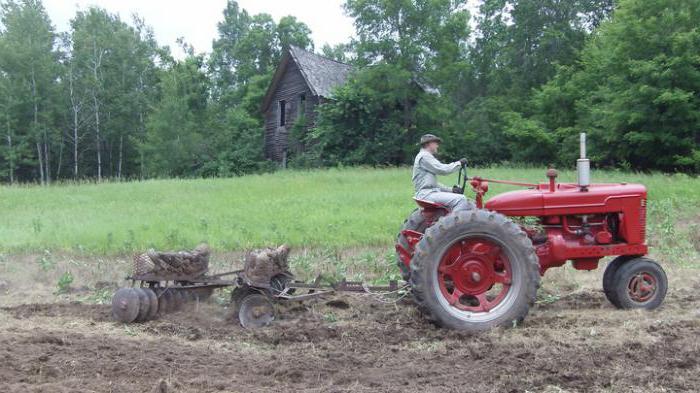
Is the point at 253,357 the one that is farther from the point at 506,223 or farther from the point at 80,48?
the point at 80,48

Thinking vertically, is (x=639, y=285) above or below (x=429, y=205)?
below

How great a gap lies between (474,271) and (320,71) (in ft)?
84.4

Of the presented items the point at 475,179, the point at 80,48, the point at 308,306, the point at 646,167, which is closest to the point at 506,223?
the point at 475,179

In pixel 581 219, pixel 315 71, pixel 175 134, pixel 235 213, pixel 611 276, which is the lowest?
pixel 611 276

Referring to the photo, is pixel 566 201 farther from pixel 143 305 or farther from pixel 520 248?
pixel 143 305

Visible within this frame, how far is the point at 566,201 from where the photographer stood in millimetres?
5703

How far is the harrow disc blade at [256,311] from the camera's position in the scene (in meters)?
5.66

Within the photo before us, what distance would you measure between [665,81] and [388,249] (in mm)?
15077

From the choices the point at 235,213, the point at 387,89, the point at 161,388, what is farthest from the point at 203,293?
the point at 387,89

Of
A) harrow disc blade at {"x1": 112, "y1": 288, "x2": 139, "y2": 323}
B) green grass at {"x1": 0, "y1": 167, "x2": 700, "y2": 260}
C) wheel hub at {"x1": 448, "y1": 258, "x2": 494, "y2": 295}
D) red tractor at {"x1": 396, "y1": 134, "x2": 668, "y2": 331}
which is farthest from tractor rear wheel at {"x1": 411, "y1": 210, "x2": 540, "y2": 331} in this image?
green grass at {"x1": 0, "y1": 167, "x2": 700, "y2": 260}

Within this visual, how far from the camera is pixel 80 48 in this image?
1670 inches

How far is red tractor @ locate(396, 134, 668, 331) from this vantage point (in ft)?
17.3

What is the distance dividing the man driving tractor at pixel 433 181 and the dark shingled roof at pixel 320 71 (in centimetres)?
2281

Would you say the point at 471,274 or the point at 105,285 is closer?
the point at 471,274
